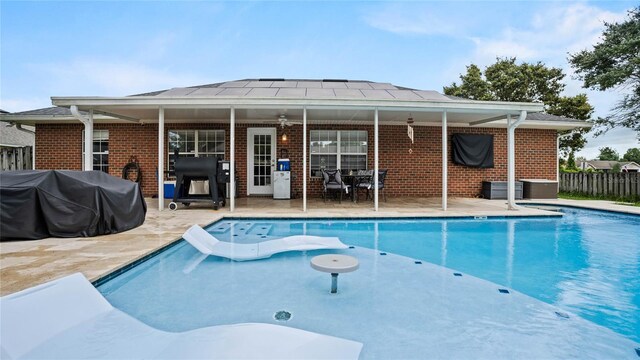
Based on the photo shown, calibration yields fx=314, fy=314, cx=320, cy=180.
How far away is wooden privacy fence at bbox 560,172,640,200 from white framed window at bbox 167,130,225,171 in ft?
41.4

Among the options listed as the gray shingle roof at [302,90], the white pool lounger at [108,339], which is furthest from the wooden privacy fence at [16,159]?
the white pool lounger at [108,339]

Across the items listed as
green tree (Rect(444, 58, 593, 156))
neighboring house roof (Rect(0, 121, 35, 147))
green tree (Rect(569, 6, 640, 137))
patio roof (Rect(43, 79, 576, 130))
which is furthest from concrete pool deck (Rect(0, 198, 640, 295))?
neighboring house roof (Rect(0, 121, 35, 147))

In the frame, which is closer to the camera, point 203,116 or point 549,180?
point 203,116

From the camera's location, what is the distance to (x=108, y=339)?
1.88m

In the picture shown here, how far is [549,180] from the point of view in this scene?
1042 centimetres

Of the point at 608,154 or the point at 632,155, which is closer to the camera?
the point at 632,155

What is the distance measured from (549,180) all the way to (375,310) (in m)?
10.6

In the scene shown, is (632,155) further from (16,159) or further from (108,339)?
(16,159)

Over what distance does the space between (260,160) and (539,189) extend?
349 inches

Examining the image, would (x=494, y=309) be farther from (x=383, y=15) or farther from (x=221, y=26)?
(x=221, y=26)

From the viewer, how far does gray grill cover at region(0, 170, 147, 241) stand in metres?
4.12

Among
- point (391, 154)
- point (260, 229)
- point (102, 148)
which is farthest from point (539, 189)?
point (102, 148)

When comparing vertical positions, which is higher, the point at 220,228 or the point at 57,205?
the point at 57,205

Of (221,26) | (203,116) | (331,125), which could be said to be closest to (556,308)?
(331,125)
